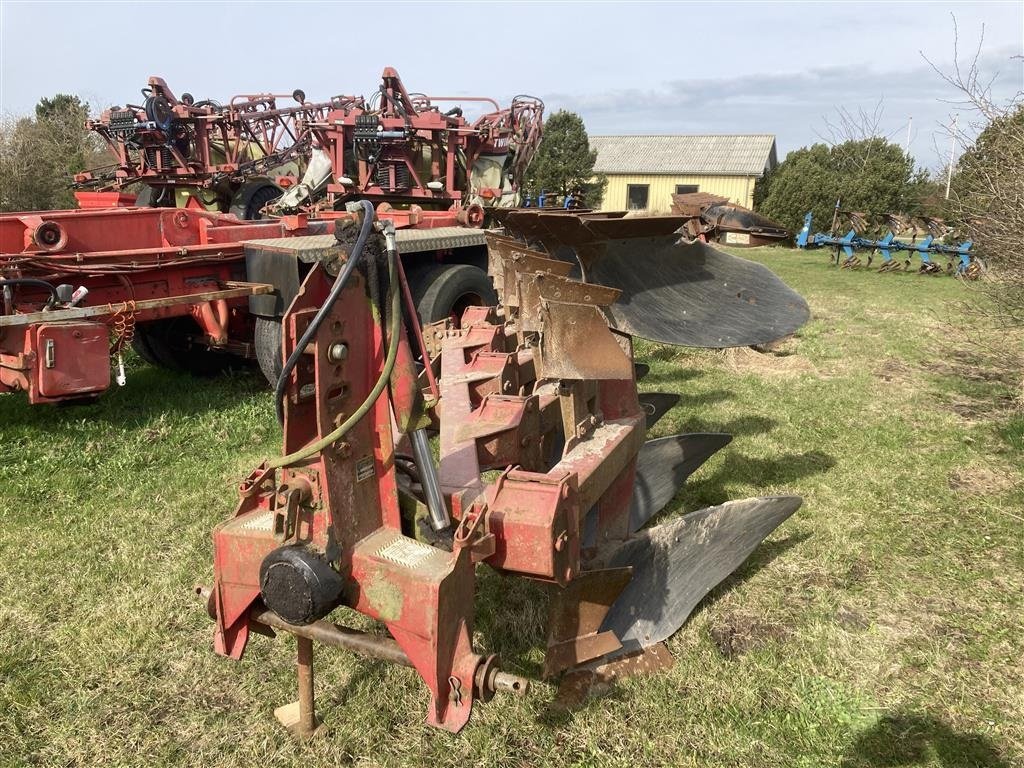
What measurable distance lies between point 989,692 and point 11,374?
5.27 meters

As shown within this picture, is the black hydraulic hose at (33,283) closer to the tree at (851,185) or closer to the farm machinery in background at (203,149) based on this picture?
the farm machinery in background at (203,149)

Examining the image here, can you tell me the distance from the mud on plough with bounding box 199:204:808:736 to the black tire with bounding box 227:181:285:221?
618 cm

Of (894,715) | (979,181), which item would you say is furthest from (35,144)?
(894,715)

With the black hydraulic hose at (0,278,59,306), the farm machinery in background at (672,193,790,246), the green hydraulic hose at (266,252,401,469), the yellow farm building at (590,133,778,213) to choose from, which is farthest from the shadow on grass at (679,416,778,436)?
the yellow farm building at (590,133,778,213)

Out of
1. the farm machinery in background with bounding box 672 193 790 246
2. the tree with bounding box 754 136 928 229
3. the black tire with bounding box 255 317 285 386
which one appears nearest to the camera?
the black tire with bounding box 255 317 285 386

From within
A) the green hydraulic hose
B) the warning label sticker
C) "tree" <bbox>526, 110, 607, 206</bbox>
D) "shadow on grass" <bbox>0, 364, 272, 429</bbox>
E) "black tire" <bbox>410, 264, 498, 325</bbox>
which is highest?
"tree" <bbox>526, 110, 607, 206</bbox>

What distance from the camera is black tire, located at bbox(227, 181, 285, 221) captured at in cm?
892

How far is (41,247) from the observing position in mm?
4738

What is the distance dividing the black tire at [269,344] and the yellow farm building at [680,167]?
2914 cm

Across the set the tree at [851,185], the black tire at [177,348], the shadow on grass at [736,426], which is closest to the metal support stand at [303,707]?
the shadow on grass at [736,426]

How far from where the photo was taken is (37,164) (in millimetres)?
17703

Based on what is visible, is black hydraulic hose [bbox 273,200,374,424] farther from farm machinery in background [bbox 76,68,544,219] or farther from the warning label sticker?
farm machinery in background [bbox 76,68,544,219]

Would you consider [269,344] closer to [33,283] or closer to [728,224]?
[33,283]

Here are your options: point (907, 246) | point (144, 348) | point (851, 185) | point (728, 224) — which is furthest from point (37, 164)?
point (851, 185)
